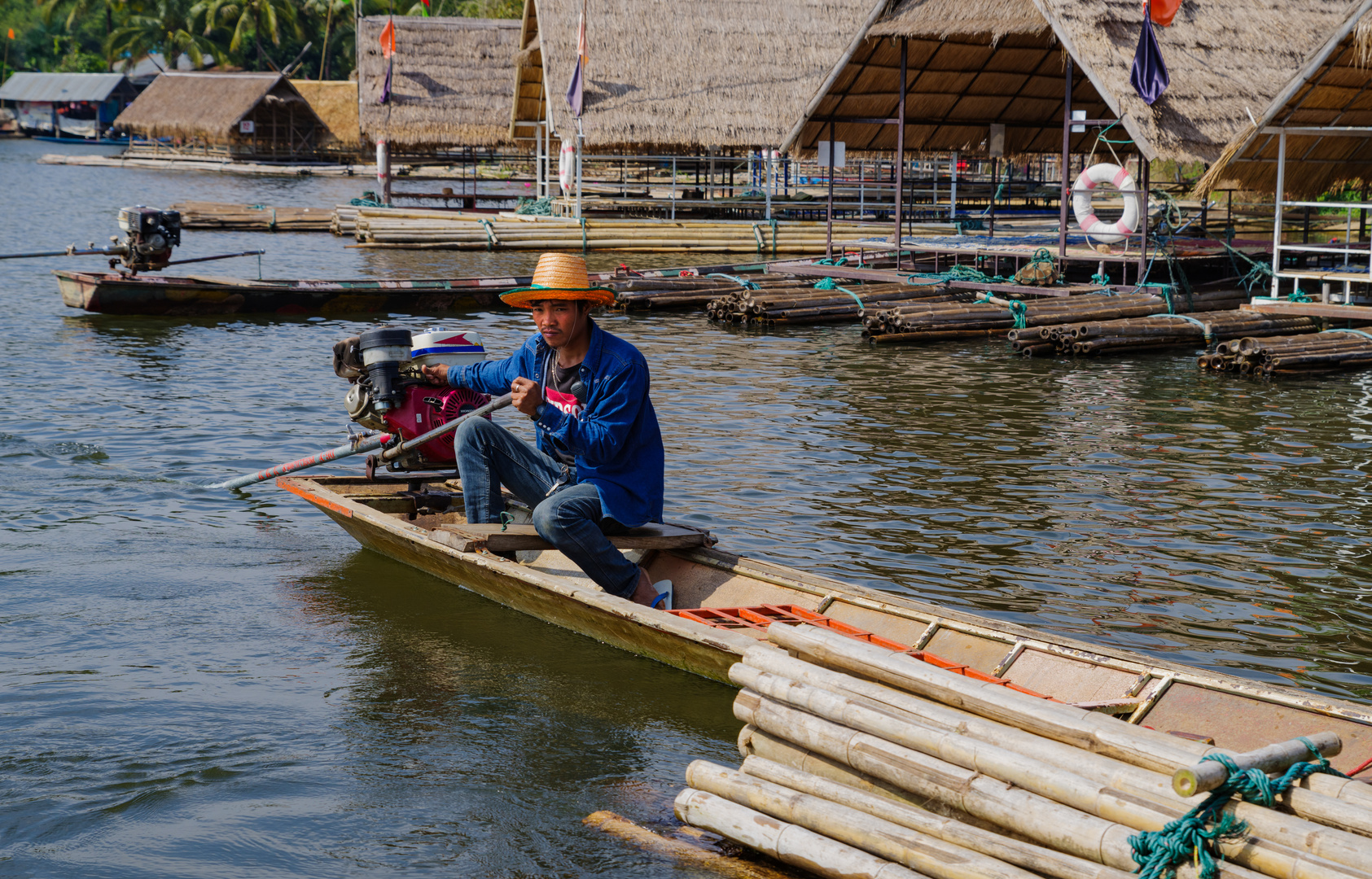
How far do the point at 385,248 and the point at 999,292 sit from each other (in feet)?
45.6

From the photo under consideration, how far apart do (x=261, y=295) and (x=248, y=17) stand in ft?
175

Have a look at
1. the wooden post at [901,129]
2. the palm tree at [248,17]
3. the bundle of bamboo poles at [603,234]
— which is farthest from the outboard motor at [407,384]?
the palm tree at [248,17]

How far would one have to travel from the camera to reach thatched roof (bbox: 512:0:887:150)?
25.9 metres

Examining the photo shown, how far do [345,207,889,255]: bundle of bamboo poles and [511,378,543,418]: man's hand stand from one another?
19.9 meters

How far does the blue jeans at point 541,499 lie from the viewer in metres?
6.00

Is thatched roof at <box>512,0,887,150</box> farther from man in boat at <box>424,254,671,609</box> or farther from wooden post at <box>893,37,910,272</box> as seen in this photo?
man in boat at <box>424,254,671,609</box>

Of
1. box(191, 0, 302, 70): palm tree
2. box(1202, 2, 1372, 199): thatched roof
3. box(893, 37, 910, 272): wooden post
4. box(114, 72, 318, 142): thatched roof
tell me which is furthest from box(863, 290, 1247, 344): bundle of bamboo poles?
box(191, 0, 302, 70): palm tree

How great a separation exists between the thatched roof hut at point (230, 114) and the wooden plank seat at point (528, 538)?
47.3 m

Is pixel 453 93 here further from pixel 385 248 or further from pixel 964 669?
pixel 964 669

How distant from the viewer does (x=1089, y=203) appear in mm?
17219

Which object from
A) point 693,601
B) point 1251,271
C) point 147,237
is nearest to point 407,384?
point 693,601

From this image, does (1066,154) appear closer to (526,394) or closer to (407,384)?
(407,384)

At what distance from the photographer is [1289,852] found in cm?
312

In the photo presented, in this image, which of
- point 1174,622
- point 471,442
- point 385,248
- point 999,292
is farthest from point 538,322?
point 385,248
